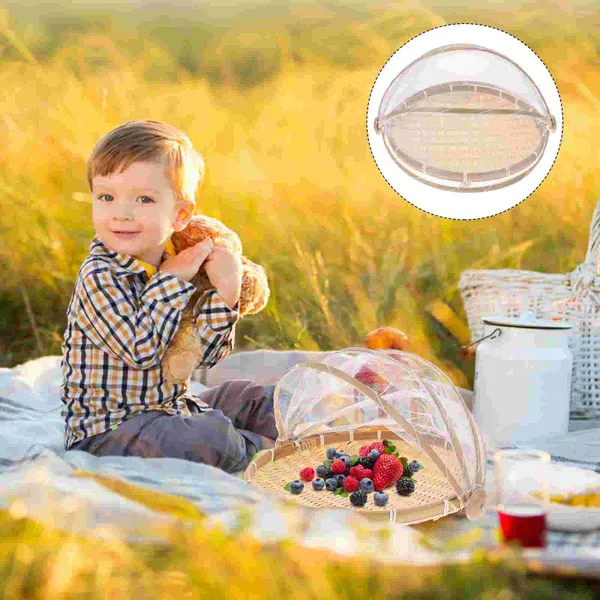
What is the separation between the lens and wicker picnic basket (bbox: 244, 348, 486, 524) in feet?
4.95

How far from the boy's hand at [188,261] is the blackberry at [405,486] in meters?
0.56

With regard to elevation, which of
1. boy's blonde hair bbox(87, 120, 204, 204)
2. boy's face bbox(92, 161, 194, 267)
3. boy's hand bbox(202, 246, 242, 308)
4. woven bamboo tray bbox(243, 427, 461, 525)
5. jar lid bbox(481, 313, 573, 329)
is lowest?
woven bamboo tray bbox(243, 427, 461, 525)

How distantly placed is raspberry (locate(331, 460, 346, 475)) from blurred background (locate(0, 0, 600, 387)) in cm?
132

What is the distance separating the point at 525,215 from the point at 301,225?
2.51ft

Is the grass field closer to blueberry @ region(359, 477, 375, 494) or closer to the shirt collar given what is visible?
the shirt collar

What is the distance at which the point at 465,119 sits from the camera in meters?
2.76

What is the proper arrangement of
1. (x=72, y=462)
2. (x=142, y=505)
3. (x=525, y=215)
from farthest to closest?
(x=525, y=215) < (x=72, y=462) < (x=142, y=505)

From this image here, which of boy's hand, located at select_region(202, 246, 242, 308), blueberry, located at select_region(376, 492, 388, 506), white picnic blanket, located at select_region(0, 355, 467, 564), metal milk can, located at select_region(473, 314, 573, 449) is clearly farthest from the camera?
metal milk can, located at select_region(473, 314, 573, 449)

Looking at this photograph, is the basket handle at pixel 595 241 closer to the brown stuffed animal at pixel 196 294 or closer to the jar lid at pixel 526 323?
the jar lid at pixel 526 323

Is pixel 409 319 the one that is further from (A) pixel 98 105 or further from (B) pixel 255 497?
(B) pixel 255 497

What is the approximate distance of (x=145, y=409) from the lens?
178 centimetres

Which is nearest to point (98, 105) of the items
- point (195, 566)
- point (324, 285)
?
point (324, 285)

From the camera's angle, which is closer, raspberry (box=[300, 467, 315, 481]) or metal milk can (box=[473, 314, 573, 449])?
raspberry (box=[300, 467, 315, 481])

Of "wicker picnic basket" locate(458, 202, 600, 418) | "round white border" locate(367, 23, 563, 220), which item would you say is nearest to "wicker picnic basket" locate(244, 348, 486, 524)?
"wicker picnic basket" locate(458, 202, 600, 418)
